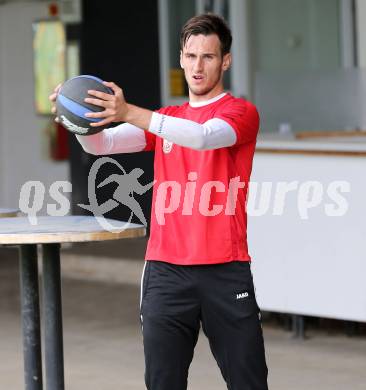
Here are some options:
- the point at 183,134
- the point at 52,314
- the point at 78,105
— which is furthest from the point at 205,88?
the point at 52,314

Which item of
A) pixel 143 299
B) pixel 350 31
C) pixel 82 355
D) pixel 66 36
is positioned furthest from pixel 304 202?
pixel 66 36

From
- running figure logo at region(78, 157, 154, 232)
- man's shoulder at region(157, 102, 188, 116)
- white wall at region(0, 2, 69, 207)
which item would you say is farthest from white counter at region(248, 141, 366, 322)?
white wall at region(0, 2, 69, 207)

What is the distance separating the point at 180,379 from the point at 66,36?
7769 millimetres

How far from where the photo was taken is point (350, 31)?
35.1ft

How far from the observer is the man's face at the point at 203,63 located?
13.8 ft

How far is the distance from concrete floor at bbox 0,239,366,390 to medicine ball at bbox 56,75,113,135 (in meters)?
2.56

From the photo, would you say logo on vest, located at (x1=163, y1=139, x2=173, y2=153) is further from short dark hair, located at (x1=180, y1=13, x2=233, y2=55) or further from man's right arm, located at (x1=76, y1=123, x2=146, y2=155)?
short dark hair, located at (x1=180, y1=13, x2=233, y2=55)

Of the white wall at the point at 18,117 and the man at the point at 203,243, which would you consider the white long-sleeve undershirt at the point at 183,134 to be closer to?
the man at the point at 203,243

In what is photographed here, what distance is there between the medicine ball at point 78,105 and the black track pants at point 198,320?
0.57m

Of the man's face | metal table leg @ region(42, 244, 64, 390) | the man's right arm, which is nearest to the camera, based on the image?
the man's face

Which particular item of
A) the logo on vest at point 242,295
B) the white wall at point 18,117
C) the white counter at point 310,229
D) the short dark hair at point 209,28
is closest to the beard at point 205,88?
the short dark hair at point 209,28

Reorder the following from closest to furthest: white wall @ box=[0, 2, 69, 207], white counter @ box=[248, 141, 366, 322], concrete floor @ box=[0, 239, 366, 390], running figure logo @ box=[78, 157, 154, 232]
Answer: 1. concrete floor @ box=[0, 239, 366, 390]
2. white counter @ box=[248, 141, 366, 322]
3. running figure logo @ box=[78, 157, 154, 232]
4. white wall @ box=[0, 2, 69, 207]

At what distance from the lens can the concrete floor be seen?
6.49m

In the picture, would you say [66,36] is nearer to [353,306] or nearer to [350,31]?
[350,31]
